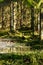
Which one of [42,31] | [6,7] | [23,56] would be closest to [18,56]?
[23,56]

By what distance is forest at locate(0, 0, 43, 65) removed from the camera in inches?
326

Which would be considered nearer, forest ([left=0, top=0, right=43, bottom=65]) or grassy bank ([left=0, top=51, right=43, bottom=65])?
grassy bank ([left=0, top=51, right=43, bottom=65])

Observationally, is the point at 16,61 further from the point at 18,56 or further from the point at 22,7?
the point at 22,7

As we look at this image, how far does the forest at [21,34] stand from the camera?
27.1 ft

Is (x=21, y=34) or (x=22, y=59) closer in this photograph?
(x=22, y=59)

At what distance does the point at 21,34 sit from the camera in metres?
15.1

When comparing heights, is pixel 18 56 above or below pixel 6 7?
below

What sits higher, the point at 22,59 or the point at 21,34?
the point at 22,59

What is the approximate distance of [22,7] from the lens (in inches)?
777

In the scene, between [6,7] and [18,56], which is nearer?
[18,56]

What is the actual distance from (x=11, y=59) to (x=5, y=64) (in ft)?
2.09

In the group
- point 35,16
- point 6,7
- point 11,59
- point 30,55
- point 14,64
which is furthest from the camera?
point 6,7

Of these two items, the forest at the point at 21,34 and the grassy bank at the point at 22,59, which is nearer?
the grassy bank at the point at 22,59

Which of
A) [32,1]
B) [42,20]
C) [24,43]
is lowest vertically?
[24,43]
